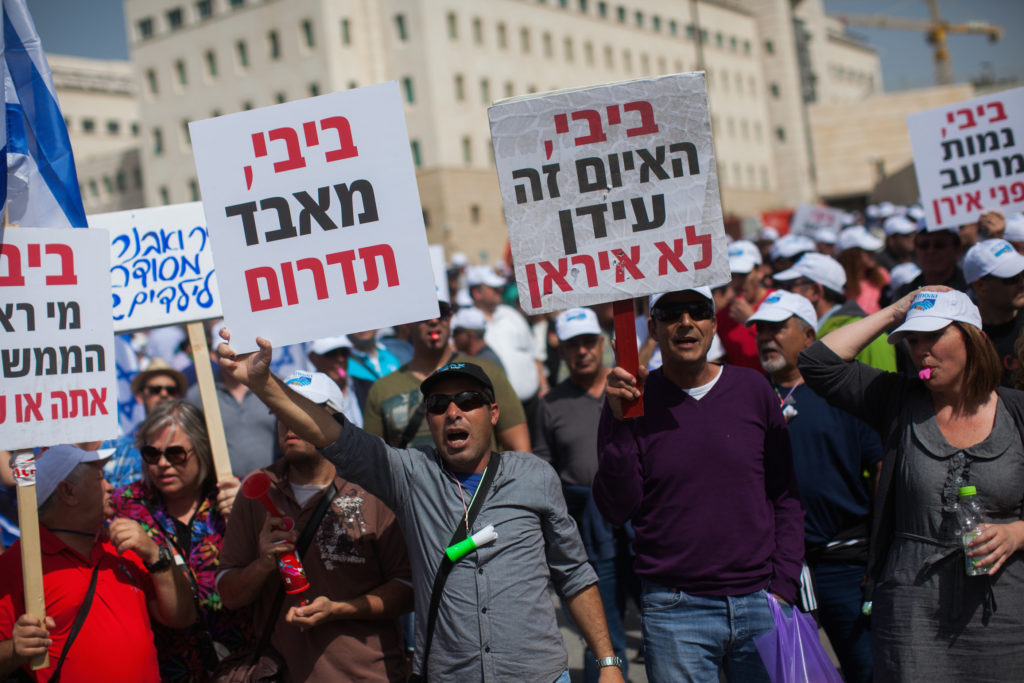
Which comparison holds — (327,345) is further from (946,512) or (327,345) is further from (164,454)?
(946,512)

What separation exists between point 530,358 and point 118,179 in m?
64.5

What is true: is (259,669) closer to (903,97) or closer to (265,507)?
(265,507)

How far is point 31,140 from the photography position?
448 centimetres

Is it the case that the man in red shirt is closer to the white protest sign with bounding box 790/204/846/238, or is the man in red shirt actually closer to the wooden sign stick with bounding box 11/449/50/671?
the wooden sign stick with bounding box 11/449/50/671

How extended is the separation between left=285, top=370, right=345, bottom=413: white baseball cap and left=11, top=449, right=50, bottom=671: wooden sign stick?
41.0 inches

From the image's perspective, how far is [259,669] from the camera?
412cm

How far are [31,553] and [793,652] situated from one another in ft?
9.30

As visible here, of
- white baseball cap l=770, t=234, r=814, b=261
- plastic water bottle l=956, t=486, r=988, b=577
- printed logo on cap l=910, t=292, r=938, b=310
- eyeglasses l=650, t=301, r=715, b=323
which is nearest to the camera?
plastic water bottle l=956, t=486, r=988, b=577

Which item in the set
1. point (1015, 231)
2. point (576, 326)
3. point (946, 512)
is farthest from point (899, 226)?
point (946, 512)

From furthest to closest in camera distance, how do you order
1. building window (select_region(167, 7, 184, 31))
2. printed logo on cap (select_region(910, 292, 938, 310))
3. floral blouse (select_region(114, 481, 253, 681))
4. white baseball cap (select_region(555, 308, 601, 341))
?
1. building window (select_region(167, 7, 184, 31))
2. white baseball cap (select_region(555, 308, 601, 341))
3. floral blouse (select_region(114, 481, 253, 681))
4. printed logo on cap (select_region(910, 292, 938, 310))

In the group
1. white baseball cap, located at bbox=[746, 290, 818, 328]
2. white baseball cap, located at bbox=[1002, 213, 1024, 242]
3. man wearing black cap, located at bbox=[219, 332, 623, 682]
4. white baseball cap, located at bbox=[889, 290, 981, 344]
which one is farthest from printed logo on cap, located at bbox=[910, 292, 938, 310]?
white baseball cap, located at bbox=[1002, 213, 1024, 242]

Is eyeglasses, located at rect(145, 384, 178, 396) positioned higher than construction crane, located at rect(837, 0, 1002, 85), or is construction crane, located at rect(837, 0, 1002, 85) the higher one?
construction crane, located at rect(837, 0, 1002, 85)

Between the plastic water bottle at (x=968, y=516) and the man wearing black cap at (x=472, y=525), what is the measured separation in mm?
1315

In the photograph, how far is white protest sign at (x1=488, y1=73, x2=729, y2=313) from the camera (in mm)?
3830
